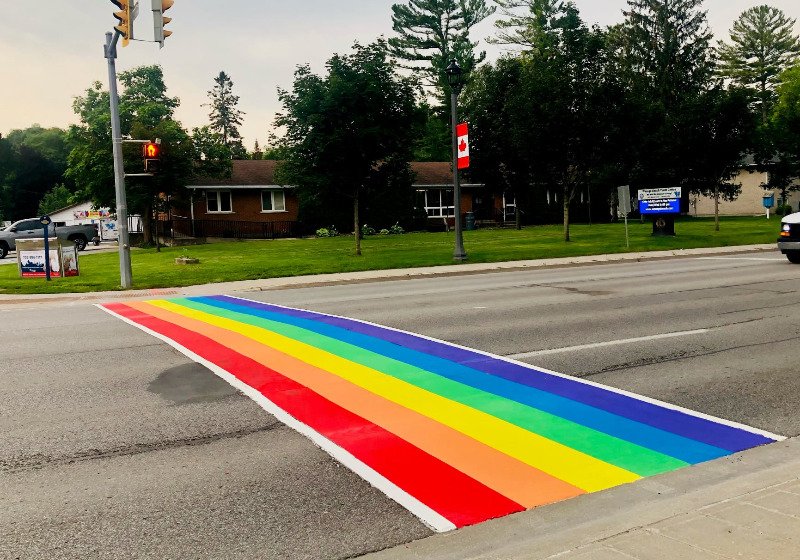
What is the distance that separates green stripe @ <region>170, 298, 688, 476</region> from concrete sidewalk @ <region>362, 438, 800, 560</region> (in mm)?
343

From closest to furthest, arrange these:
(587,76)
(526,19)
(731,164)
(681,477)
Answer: (681,477) < (587,76) < (731,164) < (526,19)

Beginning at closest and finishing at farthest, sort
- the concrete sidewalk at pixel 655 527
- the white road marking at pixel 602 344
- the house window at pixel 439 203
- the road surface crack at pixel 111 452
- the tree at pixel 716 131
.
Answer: the concrete sidewalk at pixel 655 527
the road surface crack at pixel 111 452
the white road marking at pixel 602 344
the tree at pixel 716 131
the house window at pixel 439 203

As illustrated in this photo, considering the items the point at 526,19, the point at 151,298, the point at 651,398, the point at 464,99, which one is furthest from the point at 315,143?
the point at 526,19

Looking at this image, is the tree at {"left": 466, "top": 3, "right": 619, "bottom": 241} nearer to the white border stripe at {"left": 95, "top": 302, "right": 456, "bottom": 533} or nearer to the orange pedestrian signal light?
the orange pedestrian signal light

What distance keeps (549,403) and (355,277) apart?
13.2m

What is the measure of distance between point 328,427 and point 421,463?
117 centimetres

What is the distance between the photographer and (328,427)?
617cm

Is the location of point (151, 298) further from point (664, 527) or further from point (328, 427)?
point (664, 527)

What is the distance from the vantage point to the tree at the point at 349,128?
25.1 metres

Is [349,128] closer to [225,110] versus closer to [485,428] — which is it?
[485,428]

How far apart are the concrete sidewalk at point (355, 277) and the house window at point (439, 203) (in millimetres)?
25630

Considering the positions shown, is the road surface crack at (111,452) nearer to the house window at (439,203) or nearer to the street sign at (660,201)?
the street sign at (660,201)

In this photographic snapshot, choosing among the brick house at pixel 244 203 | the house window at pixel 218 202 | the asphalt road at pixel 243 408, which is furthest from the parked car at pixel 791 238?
the house window at pixel 218 202

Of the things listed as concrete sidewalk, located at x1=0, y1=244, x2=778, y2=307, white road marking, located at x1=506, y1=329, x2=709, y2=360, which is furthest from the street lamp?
white road marking, located at x1=506, y1=329, x2=709, y2=360
